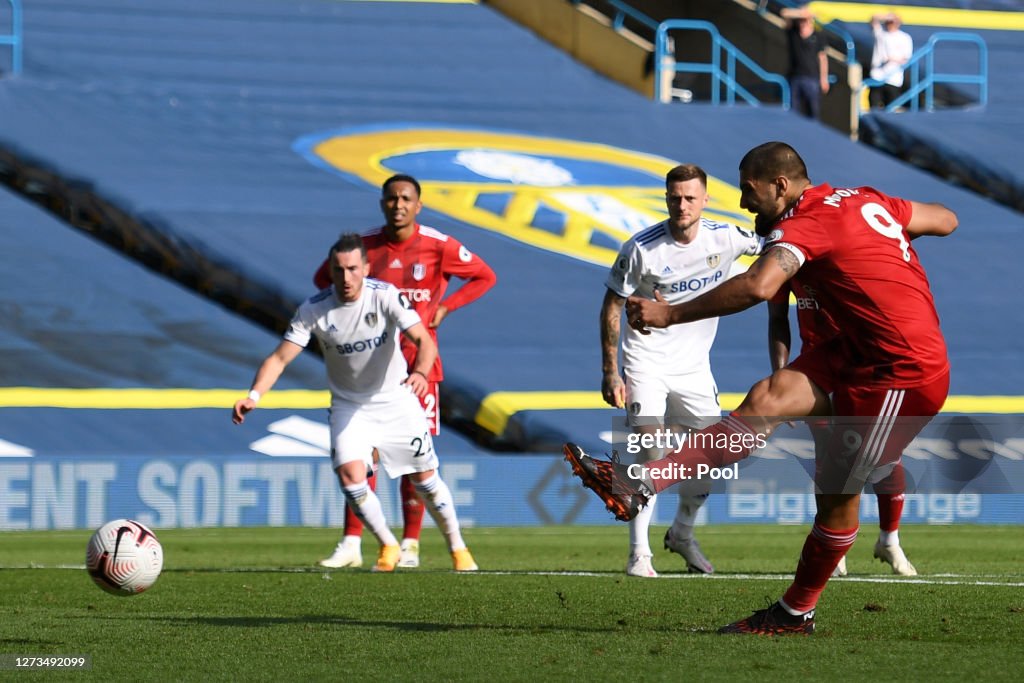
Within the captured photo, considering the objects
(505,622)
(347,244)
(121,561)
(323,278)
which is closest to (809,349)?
(505,622)

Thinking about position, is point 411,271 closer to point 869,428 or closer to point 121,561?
point 121,561

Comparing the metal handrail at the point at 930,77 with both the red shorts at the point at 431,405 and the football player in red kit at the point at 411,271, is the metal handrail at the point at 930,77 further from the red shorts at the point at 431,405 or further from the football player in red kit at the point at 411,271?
the red shorts at the point at 431,405

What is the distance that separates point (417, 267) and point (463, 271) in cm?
35

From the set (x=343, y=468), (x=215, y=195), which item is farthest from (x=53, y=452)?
(x=343, y=468)

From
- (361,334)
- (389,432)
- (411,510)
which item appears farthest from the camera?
(411,510)

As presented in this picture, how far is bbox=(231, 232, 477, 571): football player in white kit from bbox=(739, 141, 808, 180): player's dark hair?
3.28m

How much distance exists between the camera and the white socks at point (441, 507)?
31.9ft

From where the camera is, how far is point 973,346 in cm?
1902

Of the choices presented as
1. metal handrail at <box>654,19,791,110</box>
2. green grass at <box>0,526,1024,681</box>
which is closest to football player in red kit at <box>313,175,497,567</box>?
green grass at <box>0,526,1024,681</box>

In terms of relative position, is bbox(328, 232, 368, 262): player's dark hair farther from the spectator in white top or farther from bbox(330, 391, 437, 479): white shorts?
the spectator in white top

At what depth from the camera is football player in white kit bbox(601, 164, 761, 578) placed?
905cm

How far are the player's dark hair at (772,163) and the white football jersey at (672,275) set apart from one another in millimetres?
2736

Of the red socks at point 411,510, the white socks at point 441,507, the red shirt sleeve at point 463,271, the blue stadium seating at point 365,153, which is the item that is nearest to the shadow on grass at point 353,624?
the white socks at point 441,507

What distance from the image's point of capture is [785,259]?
5.94m
